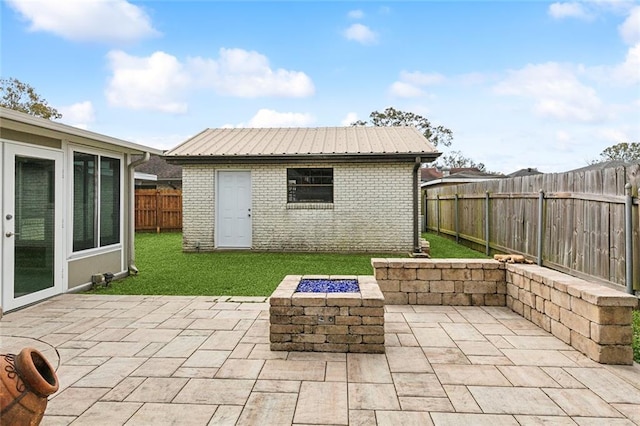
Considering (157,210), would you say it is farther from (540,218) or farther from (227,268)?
(540,218)

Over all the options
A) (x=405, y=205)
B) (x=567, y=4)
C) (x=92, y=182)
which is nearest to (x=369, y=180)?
(x=405, y=205)

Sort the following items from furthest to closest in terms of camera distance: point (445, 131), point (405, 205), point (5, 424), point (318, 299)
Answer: point (445, 131) → point (405, 205) → point (318, 299) → point (5, 424)

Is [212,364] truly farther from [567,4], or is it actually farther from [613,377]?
[567,4]

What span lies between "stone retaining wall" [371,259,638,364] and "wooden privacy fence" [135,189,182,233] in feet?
40.5

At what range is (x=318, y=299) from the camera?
345cm

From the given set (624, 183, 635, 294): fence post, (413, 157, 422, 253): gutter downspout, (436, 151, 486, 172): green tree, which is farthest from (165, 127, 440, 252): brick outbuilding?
(436, 151, 486, 172): green tree

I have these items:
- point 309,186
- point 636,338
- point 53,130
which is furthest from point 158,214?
point 636,338

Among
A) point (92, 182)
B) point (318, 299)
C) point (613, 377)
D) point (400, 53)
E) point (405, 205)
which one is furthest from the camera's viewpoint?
point (400, 53)

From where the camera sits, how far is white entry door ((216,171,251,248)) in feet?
33.4

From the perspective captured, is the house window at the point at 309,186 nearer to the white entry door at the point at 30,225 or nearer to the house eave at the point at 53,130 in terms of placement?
the house eave at the point at 53,130

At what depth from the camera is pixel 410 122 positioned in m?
32.0

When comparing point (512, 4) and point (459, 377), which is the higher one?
point (512, 4)

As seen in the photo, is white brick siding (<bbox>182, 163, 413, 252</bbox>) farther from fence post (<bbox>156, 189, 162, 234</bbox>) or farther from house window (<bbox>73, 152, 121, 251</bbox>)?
fence post (<bbox>156, 189, 162, 234</bbox>)

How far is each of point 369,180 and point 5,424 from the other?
8887 millimetres
